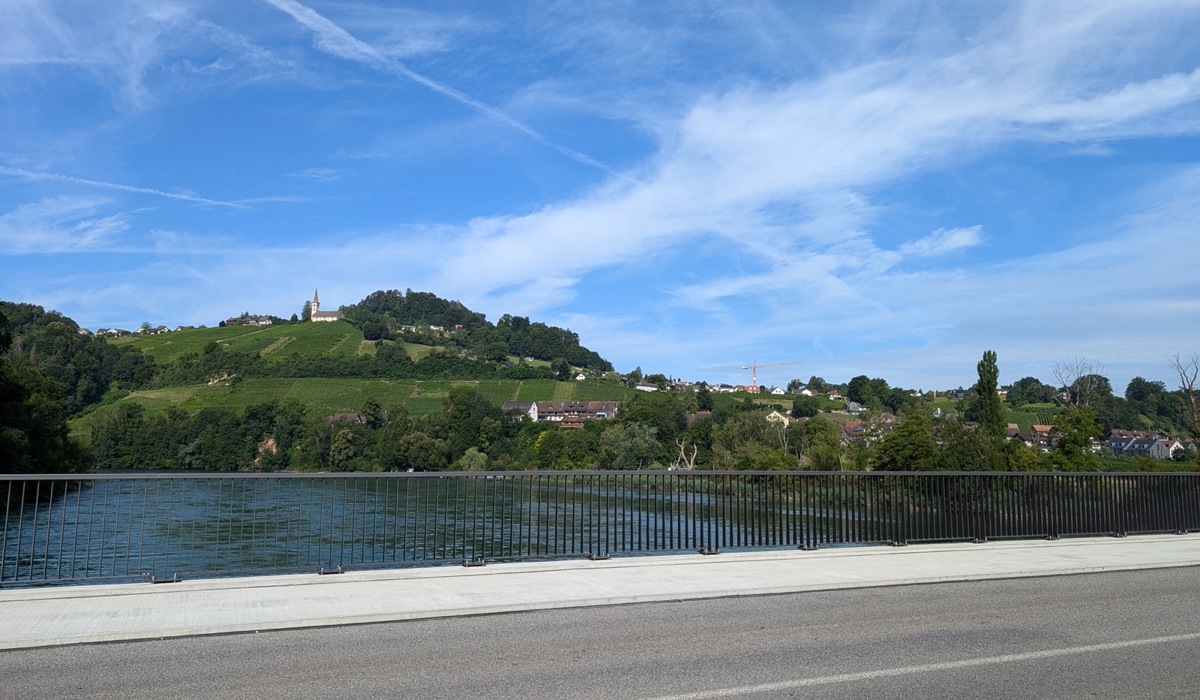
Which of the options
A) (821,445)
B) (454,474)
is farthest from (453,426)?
(454,474)

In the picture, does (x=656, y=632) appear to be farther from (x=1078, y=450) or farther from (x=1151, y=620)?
(x=1078, y=450)

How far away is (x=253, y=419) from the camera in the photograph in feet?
265

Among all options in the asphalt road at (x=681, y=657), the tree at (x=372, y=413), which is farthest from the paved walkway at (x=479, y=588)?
the tree at (x=372, y=413)

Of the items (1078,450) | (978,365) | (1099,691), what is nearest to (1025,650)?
(1099,691)

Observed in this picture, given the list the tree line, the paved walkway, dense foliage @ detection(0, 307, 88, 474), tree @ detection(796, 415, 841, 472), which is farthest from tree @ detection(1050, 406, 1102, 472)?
dense foliage @ detection(0, 307, 88, 474)

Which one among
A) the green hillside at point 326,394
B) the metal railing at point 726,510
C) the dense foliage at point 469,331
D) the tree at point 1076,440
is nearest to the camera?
the metal railing at point 726,510

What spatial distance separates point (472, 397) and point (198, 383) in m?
34.7

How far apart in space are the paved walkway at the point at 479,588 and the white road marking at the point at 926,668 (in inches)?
108

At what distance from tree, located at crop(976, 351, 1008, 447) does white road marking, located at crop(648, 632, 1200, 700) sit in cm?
5415

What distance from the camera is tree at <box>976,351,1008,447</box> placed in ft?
188

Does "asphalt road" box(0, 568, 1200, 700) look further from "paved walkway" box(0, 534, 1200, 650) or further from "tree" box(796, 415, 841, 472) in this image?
"tree" box(796, 415, 841, 472)

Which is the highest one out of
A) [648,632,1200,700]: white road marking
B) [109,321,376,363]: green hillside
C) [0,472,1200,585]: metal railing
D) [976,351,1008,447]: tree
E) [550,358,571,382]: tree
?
[109,321,376,363]: green hillside

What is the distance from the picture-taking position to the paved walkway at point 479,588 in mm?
6664

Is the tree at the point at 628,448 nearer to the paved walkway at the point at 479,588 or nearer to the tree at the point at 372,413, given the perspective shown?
the tree at the point at 372,413
